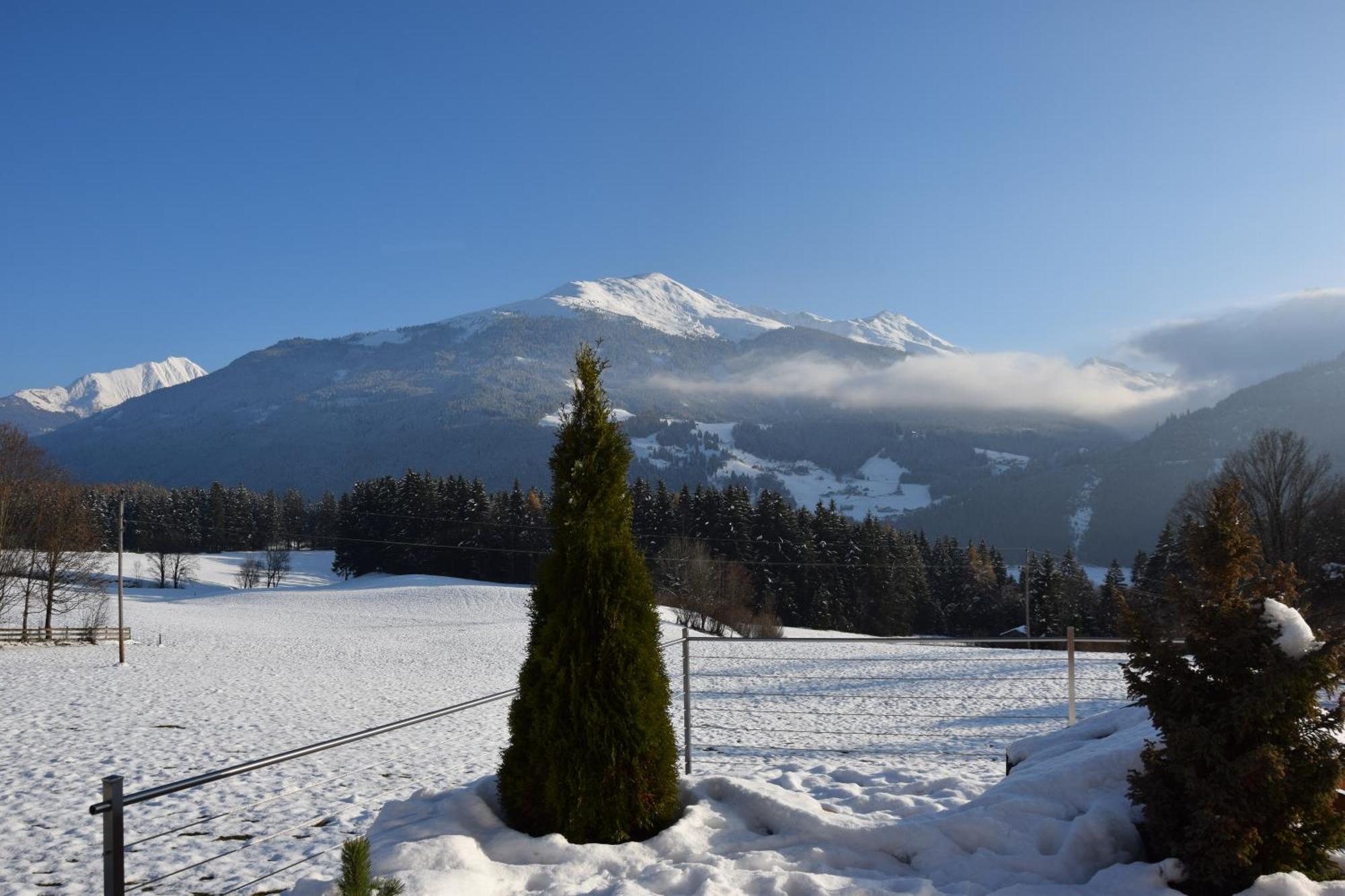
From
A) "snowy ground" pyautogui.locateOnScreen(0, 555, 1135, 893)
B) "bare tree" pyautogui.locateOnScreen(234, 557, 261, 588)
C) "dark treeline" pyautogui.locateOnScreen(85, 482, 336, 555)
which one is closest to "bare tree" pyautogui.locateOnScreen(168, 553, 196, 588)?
"dark treeline" pyautogui.locateOnScreen(85, 482, 336, 555)

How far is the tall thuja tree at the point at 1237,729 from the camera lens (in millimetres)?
3338

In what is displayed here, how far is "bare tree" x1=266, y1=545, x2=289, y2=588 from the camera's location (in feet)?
232

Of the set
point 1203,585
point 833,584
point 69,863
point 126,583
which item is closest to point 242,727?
point 69,863

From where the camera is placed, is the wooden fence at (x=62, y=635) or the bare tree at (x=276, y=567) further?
the bare tree at (x=276, y=567)

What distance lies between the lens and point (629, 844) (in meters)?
3.99

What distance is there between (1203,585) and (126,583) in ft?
244

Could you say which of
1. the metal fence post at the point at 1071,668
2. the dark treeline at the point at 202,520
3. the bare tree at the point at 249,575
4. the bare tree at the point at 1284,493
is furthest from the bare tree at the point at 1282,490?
the bare tree at the point at 249,575

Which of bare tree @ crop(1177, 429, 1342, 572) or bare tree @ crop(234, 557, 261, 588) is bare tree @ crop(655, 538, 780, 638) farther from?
bare tree @ crop(234, 557, 261, 588)

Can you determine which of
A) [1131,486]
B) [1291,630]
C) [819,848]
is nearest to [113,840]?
[819,848]

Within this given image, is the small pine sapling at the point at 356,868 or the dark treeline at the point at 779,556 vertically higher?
the small pine sapling at the point at 356,868

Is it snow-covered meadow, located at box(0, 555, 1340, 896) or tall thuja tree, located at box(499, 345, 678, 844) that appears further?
tall thuja tree, located at box(499, 345, 678, 844)

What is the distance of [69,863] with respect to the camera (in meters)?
5.98

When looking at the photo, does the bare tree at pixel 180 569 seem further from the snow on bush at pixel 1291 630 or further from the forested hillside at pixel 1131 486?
the forested hillside at pixel 1131 486

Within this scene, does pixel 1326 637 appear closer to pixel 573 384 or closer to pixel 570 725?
pixel 570 725
